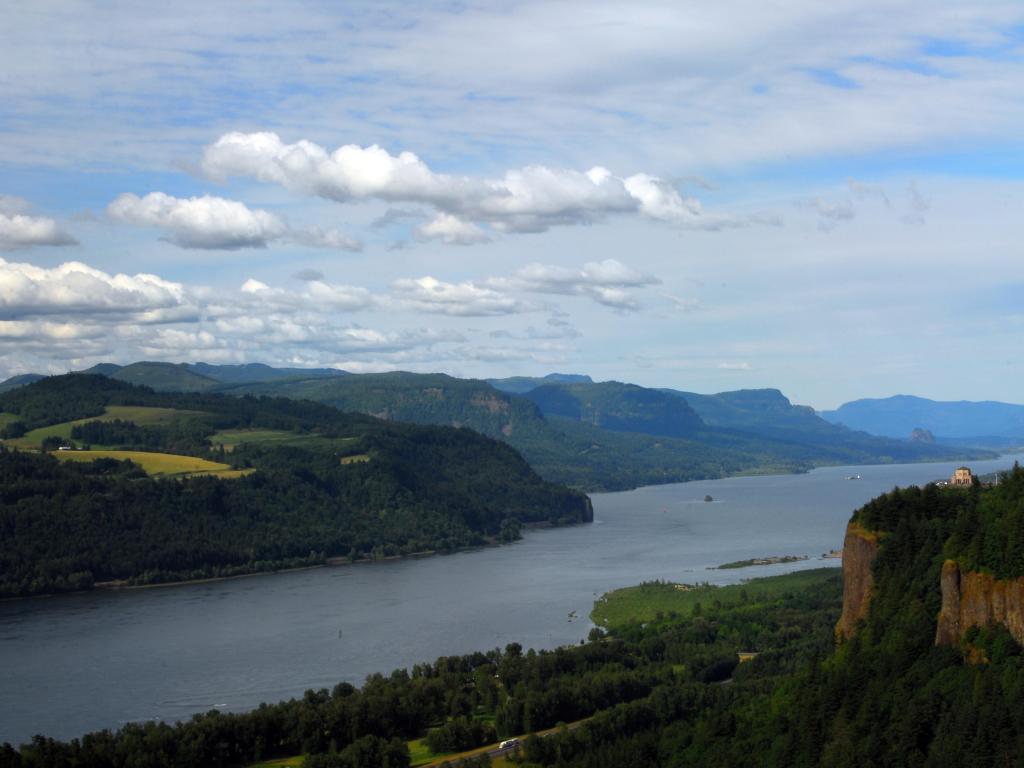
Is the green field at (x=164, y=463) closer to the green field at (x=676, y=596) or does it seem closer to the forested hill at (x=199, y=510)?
the forested hill at (x=199, y=510)

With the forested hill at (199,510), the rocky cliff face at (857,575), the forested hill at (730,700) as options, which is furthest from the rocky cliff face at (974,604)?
the forested hill at (199,510)

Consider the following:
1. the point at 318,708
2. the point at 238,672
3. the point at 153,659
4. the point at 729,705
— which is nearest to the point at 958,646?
the point at 729,705

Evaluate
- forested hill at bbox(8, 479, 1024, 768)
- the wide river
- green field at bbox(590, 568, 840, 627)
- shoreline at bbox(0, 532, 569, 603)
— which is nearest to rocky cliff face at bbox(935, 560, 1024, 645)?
forested hill at bbox(8, 479, 1024, 768)

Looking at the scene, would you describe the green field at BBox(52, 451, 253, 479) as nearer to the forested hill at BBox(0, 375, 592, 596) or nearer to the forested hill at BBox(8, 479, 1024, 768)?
the forested hill at BBox(0, 375, 592, 596)

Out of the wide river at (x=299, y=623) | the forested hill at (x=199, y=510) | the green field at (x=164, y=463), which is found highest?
the green field at (x=164, y=463)

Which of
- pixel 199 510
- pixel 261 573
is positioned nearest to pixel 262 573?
pixel 261 573

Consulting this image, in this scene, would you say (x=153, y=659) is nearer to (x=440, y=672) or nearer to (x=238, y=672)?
(x=238, y=672)

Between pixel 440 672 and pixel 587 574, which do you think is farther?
pixel 587 574
